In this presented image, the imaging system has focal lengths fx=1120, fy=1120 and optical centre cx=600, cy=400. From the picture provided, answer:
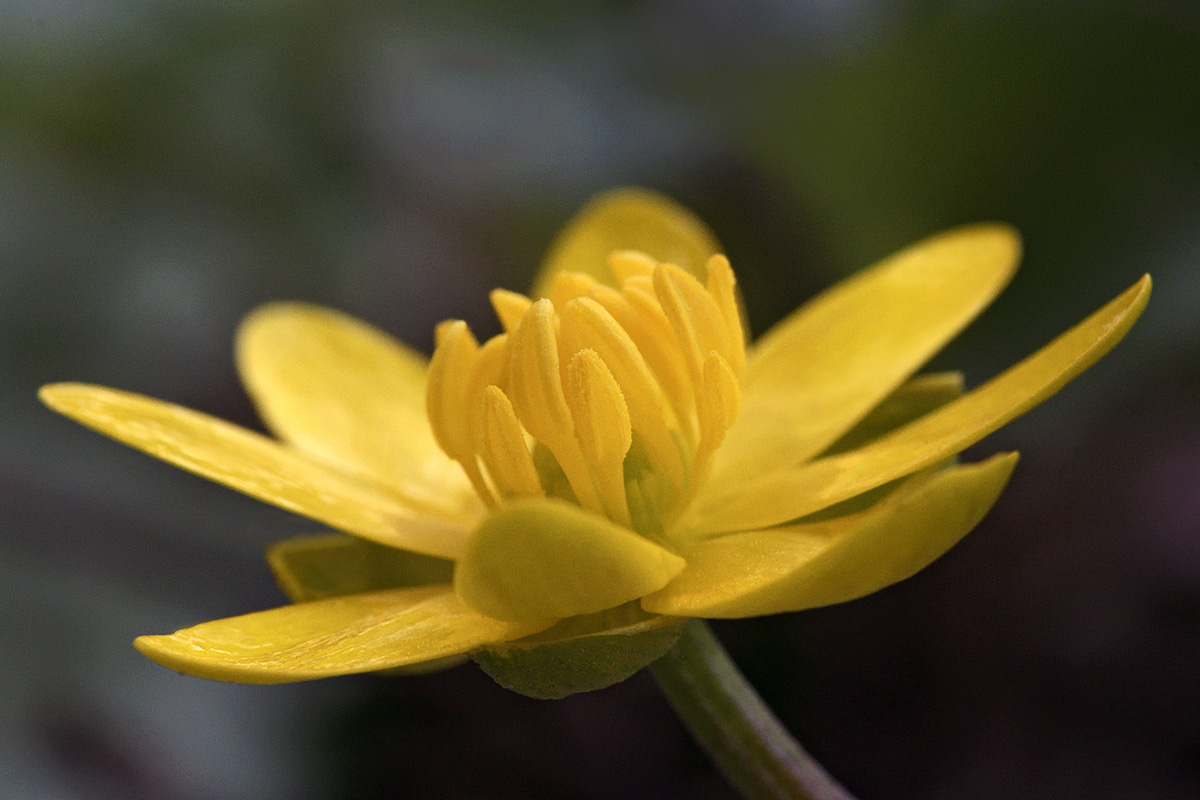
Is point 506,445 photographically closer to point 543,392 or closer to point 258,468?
point 543,392

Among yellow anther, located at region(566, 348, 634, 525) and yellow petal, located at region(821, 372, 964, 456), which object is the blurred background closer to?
yellow petal, located at region(821, 372, 964, 456)

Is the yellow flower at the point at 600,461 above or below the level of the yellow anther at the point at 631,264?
below

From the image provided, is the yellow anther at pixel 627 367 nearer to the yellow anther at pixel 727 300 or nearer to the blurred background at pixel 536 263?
the yellow anther at pixel 727 300

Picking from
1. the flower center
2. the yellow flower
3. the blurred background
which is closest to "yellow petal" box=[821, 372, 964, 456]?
the yellow flower

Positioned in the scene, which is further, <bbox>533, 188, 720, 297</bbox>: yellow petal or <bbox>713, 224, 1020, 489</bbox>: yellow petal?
<bbox>533, 188, 720, 297</bbox>: yellow petal

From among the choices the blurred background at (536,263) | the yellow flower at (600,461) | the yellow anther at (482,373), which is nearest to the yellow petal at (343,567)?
the yellow flower at (600,461)

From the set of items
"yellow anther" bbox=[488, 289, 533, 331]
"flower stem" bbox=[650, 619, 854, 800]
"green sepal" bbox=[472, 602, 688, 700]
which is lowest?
"flower stem" bbox=[650, 619, 854, 800]

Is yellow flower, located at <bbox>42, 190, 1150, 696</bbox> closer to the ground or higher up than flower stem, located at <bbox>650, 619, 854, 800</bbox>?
higher up
